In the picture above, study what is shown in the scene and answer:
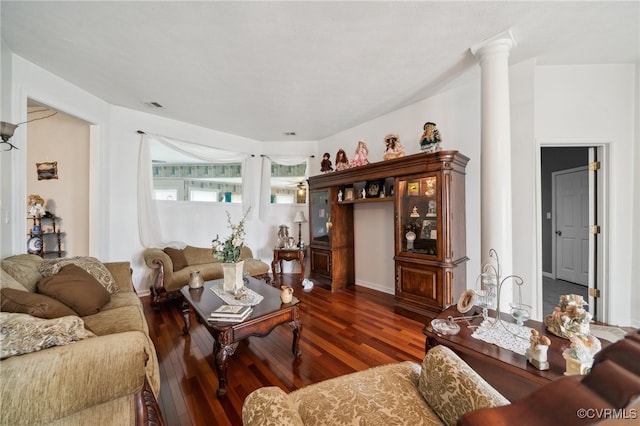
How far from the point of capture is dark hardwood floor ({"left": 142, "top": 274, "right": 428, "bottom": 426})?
1.54m

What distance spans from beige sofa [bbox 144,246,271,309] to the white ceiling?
209 centimetres

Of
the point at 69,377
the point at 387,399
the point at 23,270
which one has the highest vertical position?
the point at 23,270

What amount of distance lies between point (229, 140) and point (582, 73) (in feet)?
16.0

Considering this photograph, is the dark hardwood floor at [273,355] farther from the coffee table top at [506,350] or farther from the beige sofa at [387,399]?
the coffee table top at [506,350]

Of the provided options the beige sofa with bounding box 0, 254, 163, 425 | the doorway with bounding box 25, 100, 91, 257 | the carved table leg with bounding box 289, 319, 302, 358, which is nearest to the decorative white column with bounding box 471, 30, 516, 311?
the carved table leg with bounding box 289, 319, 302, 358

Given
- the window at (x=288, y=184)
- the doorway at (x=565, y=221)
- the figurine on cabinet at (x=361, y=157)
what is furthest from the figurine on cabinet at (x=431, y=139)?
the window at (x=288, y=184)

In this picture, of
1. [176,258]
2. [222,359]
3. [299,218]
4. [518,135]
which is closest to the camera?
[222,359]

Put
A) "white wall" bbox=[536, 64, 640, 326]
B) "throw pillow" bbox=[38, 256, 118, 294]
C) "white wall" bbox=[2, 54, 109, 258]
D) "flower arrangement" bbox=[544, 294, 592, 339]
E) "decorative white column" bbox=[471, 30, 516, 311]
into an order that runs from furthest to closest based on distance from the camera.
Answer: "white wall" bbox=[536, 64, 640, 326] → "white wall" bbox=[2, 54, 109, 258] → "decorative white column" bbox=[471, 30, 516, 311] → "throw pillow" bbox=[38, 256, 118, 294] → "flower arrangement" bbox=[544, 294, 592, 339]

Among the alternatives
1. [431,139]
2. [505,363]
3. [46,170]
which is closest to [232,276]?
[505,363]

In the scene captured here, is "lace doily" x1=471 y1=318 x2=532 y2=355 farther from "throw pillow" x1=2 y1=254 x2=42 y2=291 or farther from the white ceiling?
"throw pillow" x1=2 y1=254 x2=42 y2=291

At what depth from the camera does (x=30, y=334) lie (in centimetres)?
107

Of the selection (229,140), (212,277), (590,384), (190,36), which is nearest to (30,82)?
(190,36)

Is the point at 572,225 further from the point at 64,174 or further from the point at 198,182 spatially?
the point at 64,174

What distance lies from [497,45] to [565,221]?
12.6 ft
